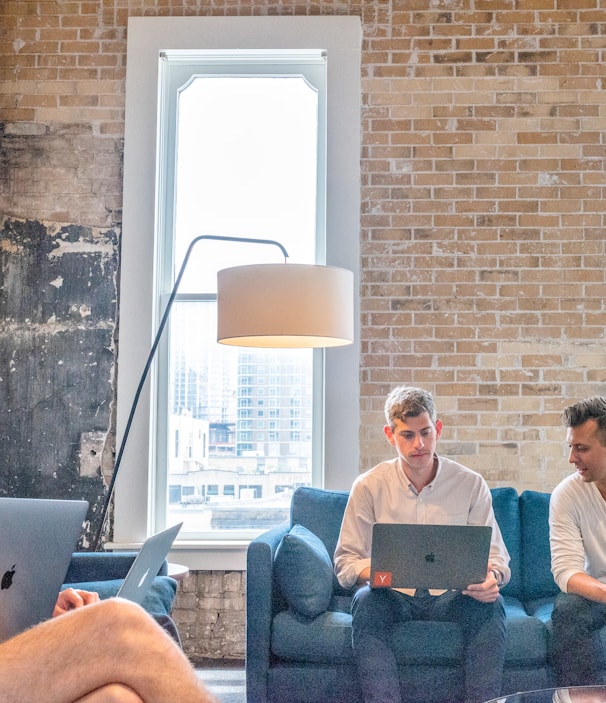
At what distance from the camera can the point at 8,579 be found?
180 cm

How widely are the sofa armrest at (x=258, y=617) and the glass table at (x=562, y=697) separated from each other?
1.23 m

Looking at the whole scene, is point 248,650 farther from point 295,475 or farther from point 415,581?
point 295,475

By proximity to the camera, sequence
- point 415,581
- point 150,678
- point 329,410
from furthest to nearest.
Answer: point 329,410 → point 415,581 → point 150,678

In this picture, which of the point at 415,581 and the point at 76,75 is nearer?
the point at 415,581

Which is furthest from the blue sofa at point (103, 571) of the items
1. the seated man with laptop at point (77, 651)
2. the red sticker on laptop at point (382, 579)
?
the seated man with laptop at point (77, 651)

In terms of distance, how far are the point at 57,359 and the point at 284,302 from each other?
1.80 m

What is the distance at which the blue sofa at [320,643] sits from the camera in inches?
114

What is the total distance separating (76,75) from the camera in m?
4.33

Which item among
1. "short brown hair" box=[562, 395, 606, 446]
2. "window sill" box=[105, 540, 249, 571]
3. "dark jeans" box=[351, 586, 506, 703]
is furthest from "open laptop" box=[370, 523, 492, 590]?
"window sill" box=[105, 540, 249, 571]

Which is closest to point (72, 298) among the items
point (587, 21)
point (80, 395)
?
point (80, 395)

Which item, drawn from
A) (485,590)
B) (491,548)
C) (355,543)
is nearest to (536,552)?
(491,548)

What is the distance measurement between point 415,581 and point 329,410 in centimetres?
146

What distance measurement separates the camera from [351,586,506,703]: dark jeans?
9.05 ft

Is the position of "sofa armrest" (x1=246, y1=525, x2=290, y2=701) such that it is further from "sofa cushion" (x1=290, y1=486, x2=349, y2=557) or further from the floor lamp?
the floor lamp
